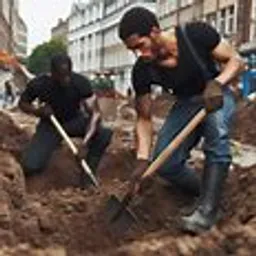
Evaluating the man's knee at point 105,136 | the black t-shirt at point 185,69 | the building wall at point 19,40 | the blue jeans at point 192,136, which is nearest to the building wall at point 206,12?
the man's knee at point 105,136

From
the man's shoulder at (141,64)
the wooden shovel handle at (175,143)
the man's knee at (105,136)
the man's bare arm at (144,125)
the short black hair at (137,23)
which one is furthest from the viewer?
the man's knee at (105,136)

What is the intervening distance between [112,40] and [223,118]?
339ft

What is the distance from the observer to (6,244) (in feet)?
20.4

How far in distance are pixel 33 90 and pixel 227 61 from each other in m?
4.02

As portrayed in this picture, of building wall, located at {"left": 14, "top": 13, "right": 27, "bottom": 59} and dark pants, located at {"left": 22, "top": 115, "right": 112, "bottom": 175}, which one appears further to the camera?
building wall, located at {"left": 14, "top": 13, "right": 27, "bottom": 59}

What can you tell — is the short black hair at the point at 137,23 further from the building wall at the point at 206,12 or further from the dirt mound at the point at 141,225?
the building wall at the point at 206,12

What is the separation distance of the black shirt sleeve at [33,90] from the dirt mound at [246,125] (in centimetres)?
1051

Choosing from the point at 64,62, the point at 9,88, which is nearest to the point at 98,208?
the point at 64,62

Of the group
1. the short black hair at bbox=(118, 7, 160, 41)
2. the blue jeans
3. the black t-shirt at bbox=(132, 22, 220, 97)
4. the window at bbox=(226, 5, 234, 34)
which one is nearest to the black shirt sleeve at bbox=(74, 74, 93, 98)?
the blue jeans

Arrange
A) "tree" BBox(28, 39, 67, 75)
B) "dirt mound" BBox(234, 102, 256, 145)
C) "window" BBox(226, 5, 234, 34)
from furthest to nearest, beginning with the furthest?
"tree" BBox(28, 39, 67, 75), "window" BBox(226, 5, 234, 34), "dirt mound" BBox(234, 102, 256, 145)

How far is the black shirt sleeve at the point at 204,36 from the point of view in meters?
6.80

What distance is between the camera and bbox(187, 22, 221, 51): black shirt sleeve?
6801 millimetres

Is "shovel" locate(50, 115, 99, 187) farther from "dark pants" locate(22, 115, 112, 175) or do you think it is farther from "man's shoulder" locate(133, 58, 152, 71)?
"man's shoulder" locate(133, 58, 152, 71)

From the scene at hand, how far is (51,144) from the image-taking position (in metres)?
10.6
